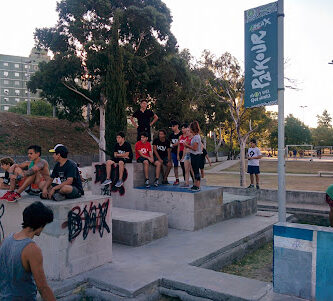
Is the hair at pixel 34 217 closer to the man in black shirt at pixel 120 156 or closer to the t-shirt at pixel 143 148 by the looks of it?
the man in black shirt at pixel 120 156

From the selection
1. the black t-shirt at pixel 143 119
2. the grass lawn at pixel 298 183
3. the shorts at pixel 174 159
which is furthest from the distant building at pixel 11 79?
the shorts at pixel 174 159

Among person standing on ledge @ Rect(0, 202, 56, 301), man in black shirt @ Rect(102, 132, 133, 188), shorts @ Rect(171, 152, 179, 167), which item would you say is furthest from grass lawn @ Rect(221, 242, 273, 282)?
person standing on ledge @ Rect(0, 202, 56, 301)

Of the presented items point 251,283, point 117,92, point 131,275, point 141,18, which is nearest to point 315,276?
point 251,283

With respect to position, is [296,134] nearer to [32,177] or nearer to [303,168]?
[303,168]

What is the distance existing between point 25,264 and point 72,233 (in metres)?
2.45

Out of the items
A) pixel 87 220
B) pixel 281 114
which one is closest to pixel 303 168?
pixel 281 114

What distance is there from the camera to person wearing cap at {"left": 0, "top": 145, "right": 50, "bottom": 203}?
212 inches

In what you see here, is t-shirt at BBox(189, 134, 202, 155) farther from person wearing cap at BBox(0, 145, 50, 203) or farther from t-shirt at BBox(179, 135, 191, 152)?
person wearing cap at BBox(0, 145, 50, 203)

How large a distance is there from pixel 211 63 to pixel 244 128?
19.8m

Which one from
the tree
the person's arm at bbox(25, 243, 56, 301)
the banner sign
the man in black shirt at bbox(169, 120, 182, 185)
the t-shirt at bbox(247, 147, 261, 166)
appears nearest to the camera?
the person's arm at bbox(25, 243, 56, 301)

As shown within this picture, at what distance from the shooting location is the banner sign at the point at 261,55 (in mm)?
6168

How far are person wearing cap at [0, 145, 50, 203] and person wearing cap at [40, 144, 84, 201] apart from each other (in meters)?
0.20

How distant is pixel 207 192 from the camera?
8.19 meters

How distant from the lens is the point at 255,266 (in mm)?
6473
